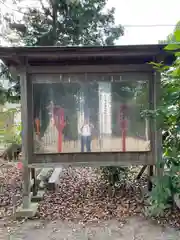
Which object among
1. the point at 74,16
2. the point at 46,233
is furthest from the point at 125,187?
the point at 74,16

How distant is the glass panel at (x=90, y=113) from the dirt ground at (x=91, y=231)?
3.39 ft

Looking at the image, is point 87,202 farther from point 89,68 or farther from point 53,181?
point 89,68

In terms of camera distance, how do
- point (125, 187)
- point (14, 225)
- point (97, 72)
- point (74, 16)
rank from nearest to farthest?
1. point (14, 225)
2. point (97, 72)
3. point (125, 187)
4. point (74, 16)

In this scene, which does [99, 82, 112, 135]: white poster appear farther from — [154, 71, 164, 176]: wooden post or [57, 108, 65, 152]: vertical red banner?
[154, 71, 164, 176]: wooden post

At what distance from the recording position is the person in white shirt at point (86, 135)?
3.27 m

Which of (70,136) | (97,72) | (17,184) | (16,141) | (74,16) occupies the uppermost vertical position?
(74,16)

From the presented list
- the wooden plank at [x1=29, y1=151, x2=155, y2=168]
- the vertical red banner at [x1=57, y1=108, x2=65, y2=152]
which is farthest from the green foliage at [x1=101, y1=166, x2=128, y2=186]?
the vertical red banner at [x1=57, y1=108, x2=65, y2=152]

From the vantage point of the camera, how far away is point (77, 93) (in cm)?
329

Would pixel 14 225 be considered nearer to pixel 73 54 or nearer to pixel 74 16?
Answer: pixel 73 54

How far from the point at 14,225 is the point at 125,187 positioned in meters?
2.04

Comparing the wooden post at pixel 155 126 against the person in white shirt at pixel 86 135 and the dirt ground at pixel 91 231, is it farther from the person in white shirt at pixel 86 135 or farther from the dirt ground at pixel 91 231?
the person in white shirt at pixel 86 135

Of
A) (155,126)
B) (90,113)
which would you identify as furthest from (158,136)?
(90,113)

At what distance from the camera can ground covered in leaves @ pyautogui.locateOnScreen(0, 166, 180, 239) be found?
2.92 metres

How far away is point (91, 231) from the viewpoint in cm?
258
